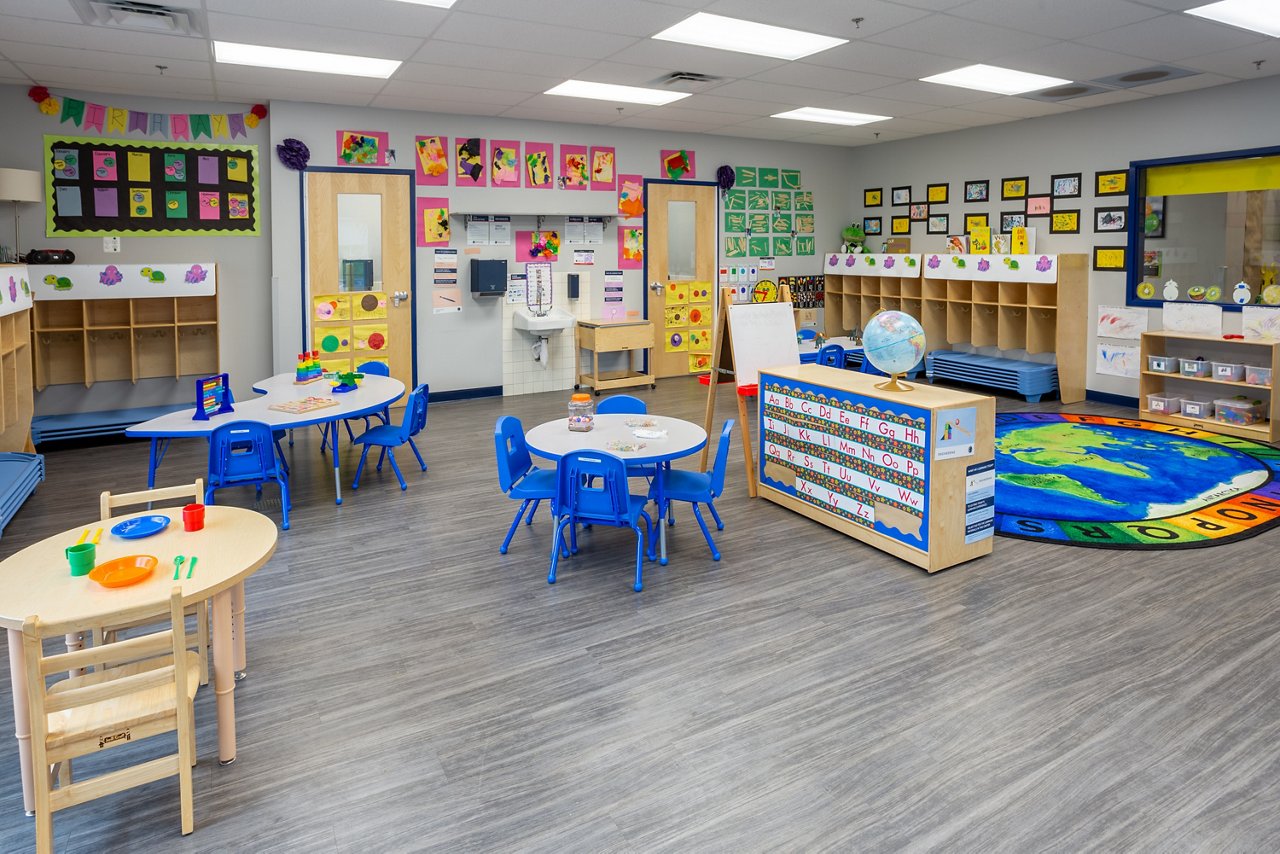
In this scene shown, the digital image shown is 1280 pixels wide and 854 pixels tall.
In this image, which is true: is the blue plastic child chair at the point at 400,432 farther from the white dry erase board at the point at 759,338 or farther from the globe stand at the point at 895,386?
the globe stand at the point at 895,386

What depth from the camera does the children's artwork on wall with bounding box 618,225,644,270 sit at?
33.4 feet

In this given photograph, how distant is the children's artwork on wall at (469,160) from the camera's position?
8.98 m

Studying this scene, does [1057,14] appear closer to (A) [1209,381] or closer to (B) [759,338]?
(B) [759,338]

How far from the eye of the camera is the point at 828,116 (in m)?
9.23

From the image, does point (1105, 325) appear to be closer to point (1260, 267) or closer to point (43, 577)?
point (1260, 267)

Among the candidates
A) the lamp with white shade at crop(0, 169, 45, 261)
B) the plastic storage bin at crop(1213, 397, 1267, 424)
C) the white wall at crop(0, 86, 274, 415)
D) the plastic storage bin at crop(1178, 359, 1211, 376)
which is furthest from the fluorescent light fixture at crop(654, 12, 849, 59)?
the lamp with white shade at crop(0, 169, 45, 261)

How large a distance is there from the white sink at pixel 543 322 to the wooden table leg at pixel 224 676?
22.4 ft

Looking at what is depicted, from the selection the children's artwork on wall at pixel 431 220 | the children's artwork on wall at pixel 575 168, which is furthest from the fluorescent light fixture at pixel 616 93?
the children's artwork on wall at pixel 431 220

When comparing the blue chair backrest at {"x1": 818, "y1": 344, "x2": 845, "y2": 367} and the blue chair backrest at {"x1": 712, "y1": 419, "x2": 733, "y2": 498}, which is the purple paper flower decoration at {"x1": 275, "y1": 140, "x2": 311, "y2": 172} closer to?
the blue chair backrest at {"x1": 818, "y1": 344, "x2": 845, "y2": 367}

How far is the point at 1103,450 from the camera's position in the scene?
6820 mm

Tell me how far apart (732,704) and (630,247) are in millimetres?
7802

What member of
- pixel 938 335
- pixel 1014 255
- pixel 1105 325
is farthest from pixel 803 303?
pixel 1105 325

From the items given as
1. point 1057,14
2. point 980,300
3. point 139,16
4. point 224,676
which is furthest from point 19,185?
point 980,300

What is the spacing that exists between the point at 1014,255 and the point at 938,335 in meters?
1.57
